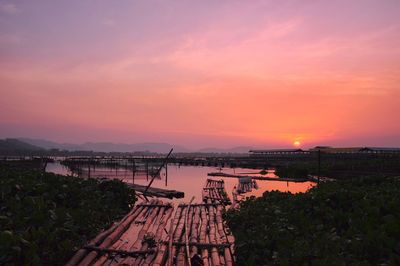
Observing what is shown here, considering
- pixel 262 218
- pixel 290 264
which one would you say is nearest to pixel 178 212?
pixel 262 218

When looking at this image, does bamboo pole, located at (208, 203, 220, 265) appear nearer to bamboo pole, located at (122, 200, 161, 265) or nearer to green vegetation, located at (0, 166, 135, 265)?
bamboo pole, located at (122, 200, 161, 265)

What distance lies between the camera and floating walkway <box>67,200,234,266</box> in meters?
10.6

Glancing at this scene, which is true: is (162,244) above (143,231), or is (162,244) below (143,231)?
above

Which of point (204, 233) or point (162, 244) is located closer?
point (162, 244)

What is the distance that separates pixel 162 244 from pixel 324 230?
17.4ft

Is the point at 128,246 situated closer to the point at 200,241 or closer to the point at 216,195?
the point at 200,241

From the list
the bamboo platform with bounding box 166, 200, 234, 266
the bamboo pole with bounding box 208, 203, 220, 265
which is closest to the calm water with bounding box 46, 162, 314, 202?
the bamboo pole with bounding box 208, 203, 220, 265

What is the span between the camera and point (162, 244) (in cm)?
1211

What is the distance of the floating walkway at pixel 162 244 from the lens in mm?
10570

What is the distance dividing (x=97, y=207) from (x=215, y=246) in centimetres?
710

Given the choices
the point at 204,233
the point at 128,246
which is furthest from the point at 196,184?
the point at 128,246

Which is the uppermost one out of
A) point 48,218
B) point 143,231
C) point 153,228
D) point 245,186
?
point 48,218

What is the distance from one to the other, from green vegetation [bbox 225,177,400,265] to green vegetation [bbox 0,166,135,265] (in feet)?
18.2

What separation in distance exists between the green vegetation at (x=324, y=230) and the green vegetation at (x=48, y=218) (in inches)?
219
